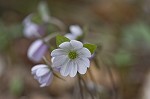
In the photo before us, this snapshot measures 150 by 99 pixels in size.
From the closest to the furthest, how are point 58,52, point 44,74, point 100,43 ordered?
1. point 58,52
2. point 44,74
3. point 100,43

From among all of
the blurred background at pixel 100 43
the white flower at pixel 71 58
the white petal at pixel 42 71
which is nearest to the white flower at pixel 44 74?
the white petal at pixel 42 71

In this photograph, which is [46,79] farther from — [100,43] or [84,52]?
[100,43]

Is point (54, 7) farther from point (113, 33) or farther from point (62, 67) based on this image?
point (62, 67)

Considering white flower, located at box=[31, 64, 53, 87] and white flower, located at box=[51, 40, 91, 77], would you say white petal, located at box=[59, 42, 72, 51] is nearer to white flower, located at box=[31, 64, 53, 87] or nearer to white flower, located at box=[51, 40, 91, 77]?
white flower, located at box=[51, 40, 91, 77]

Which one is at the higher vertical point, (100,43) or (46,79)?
(100,43)

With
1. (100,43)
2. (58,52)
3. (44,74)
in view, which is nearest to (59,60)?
(58,52)

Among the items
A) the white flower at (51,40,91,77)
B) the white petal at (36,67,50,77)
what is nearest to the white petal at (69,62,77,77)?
the white flower at (51,40,91,77)

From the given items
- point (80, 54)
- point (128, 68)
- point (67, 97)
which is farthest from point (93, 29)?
point (80, 54)
